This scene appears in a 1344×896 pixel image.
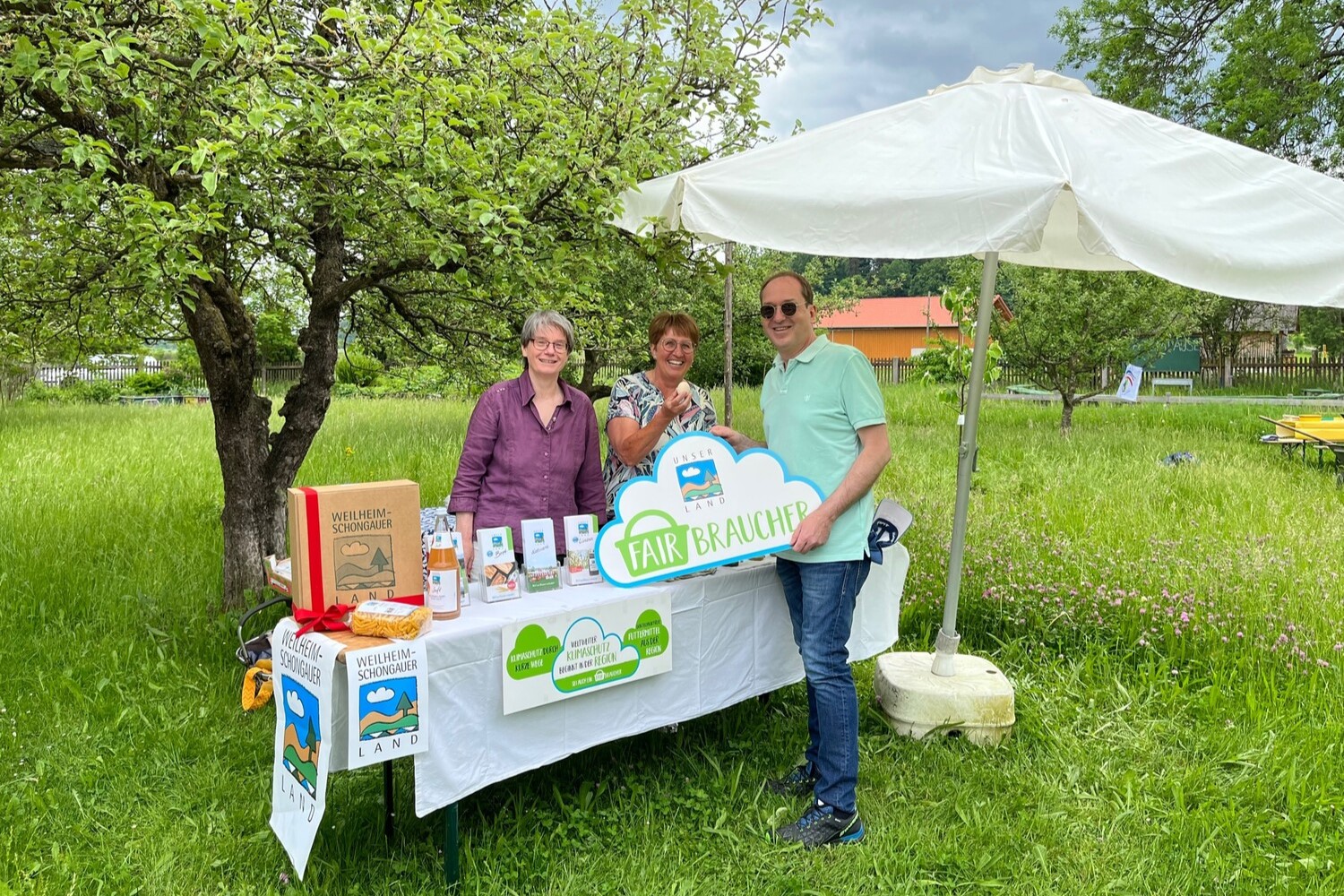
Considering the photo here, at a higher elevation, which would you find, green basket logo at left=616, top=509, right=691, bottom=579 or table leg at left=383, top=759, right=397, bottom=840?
green basket logo at left=616, top=509, right=691, bottom=579

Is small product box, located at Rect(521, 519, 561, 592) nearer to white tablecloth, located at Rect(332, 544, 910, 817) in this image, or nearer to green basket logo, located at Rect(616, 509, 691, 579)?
white tablecloth, located at Rect(332, 544, 910, 817)

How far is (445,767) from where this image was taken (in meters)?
2.54

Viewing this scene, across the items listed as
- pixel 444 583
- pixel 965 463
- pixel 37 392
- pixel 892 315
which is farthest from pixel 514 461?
pixel 892 315

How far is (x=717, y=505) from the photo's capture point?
3.04 metres

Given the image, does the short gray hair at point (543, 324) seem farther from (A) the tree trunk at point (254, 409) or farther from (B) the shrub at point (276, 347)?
(B) the shrub at point (276, 347)

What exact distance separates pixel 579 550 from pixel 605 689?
486mm

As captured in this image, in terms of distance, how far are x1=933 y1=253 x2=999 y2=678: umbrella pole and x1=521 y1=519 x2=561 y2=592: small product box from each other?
168cm

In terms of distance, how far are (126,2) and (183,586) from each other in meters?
3.42

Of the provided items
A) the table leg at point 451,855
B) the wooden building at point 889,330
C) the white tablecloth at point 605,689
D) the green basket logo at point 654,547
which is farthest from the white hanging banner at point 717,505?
the wooden building at point 889,330

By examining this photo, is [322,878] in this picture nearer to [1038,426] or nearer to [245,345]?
[245,345]

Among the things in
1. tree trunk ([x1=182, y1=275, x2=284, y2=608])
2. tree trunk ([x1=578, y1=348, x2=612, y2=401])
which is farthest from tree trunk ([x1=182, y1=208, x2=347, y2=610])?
tree trunk ([x1=578, y1=348, x2=612, y2=401])

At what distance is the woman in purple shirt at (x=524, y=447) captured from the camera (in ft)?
10.5

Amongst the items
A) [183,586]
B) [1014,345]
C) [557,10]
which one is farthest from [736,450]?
[1014,345]

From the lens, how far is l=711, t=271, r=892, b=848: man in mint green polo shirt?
9.54 ft
